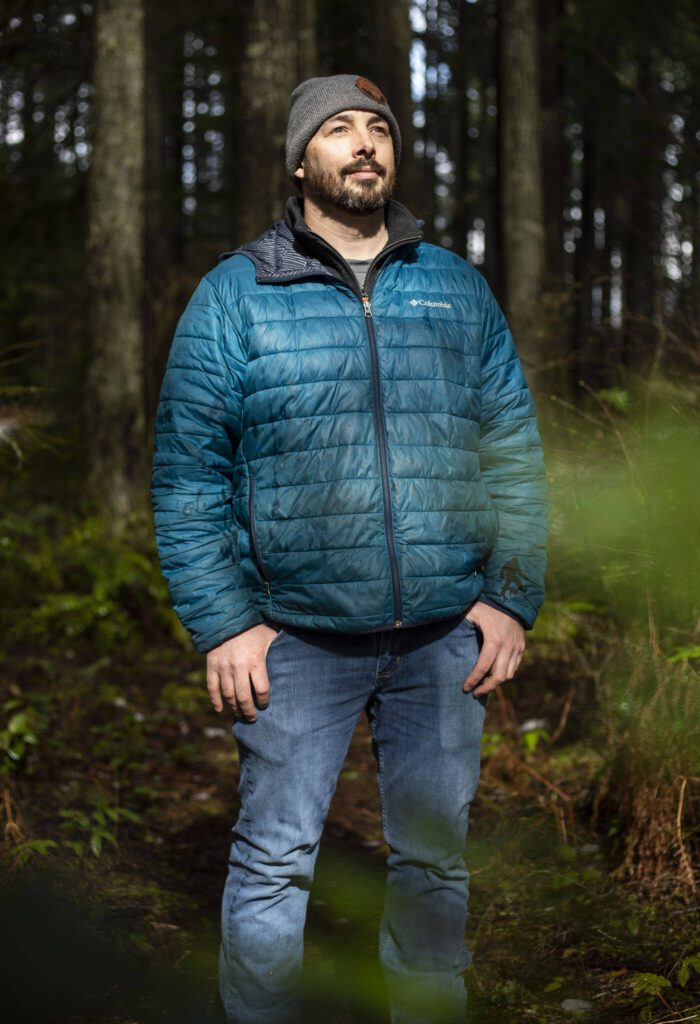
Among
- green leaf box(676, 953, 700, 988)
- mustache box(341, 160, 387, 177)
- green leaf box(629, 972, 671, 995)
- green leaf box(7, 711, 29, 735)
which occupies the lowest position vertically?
green leaf box(629, 972, 671, 995)

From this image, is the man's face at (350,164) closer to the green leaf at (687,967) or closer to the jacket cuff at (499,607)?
the jacket cuff at (499,607)

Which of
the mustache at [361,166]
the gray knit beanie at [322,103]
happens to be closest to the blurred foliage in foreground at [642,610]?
the mustache at [361,166]

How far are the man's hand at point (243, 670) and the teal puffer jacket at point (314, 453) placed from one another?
35 mm

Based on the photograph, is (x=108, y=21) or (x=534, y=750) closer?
(x=534, y=750)

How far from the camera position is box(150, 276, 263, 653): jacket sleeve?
9.26ft

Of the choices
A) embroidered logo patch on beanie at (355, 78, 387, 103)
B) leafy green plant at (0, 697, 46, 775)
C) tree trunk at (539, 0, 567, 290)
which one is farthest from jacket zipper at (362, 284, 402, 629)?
tree trunk at (539, 0, 567, 290)

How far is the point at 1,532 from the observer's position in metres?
6.84

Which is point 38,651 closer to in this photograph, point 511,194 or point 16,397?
point 16,397

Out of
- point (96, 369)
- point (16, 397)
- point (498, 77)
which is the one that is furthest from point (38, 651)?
point (498, 77)

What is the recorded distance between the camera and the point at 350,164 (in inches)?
117

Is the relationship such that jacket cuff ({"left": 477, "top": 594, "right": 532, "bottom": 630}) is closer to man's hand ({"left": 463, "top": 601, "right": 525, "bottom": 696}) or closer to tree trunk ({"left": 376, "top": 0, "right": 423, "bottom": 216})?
man's hand ({"left": 463, "top": 601, "right": 525, "bottom": 696})

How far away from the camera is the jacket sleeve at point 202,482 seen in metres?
2.82

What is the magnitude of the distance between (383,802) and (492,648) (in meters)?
0.58

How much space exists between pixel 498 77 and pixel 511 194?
1.66 metres
